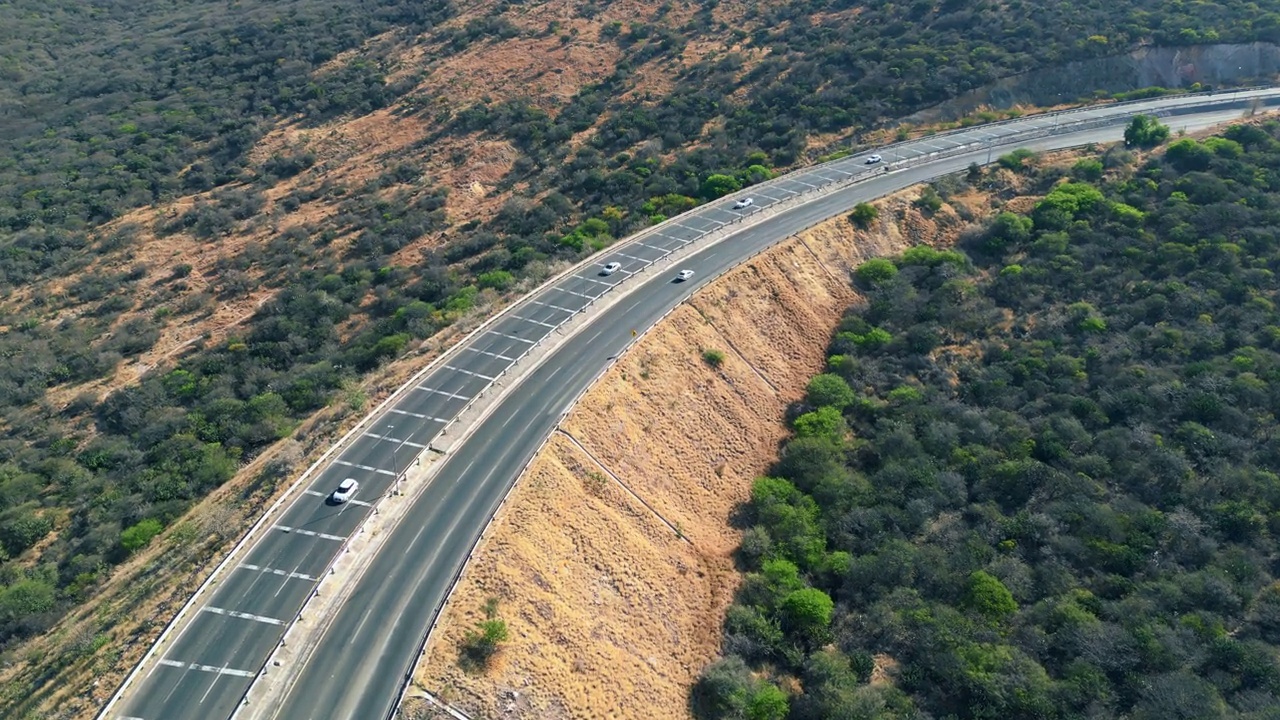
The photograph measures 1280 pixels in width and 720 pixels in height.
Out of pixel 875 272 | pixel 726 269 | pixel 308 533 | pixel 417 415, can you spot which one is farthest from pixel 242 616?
pixel 875 272

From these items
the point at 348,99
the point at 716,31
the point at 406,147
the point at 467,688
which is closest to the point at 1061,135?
the point at 716,31

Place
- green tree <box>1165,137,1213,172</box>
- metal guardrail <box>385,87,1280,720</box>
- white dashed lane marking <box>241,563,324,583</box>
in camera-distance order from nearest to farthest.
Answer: metal guardrail <box>385,87,1280,720</box> → white dashed lane marking <box>241,563,324,583</box> → green tree <box>1165,137,1213,172</box>

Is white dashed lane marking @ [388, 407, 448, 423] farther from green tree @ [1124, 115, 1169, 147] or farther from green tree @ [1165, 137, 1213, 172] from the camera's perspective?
green tree @ [1124, 115, 1169, 147]

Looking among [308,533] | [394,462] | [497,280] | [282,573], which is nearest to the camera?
[282,573]

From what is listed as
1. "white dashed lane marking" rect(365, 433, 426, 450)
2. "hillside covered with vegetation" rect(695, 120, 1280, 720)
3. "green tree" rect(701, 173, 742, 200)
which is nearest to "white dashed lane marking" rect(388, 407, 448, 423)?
"white dashed lane marking" rect(365, 433, 426, 450)

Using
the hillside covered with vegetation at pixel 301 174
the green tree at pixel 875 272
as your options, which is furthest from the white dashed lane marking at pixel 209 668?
the green tree at pixel 875 272

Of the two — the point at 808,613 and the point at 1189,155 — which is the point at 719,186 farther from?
the point at 808,613

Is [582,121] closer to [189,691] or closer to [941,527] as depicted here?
[941,527]
